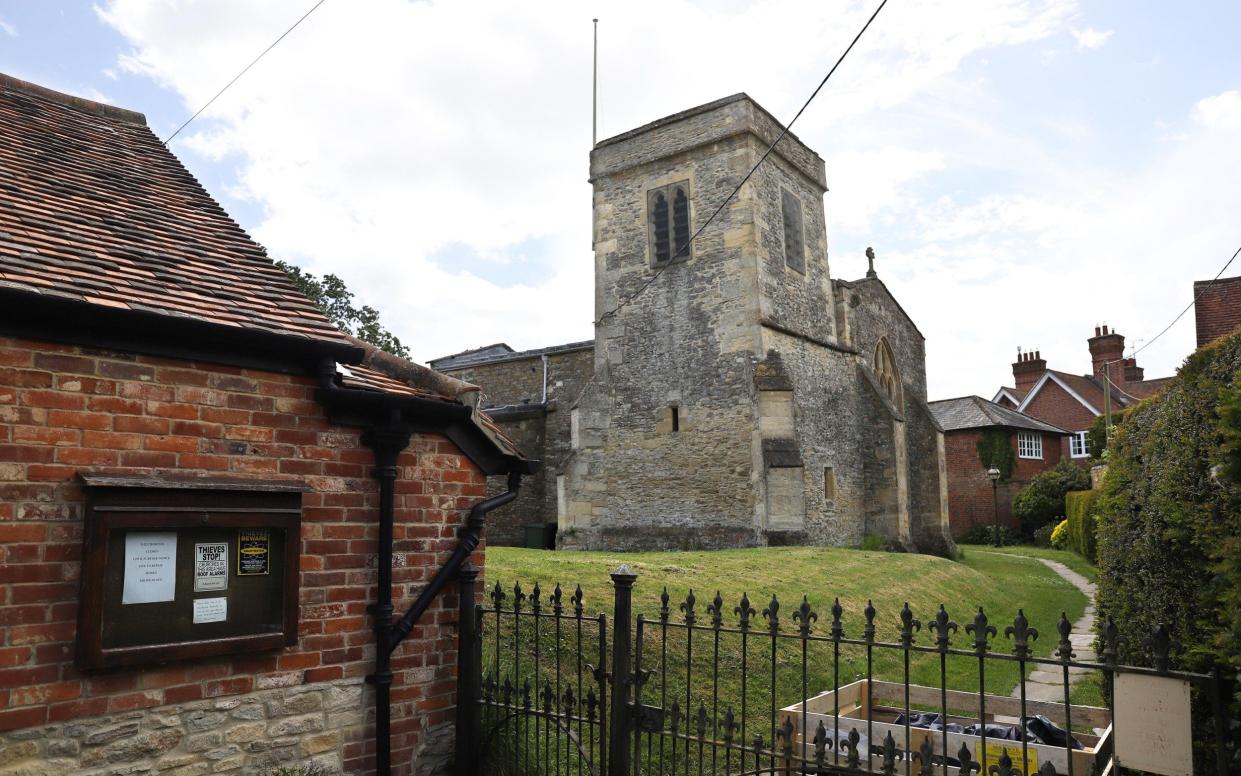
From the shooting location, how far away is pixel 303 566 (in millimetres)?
5152

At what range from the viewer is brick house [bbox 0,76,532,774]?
13.9 feet

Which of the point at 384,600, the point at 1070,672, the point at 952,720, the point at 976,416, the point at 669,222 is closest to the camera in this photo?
the point at 384,600

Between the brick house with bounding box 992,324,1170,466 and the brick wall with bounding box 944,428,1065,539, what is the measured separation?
6.12m

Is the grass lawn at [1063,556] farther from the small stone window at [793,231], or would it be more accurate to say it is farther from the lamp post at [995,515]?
the small stone window at [793,231]

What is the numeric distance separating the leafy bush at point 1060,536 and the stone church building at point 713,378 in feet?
26.1

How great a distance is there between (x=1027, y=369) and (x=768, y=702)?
45.3m

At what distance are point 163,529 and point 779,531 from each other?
1532 centimetres

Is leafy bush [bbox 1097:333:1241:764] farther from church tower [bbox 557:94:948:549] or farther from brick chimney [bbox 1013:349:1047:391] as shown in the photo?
brick chimney [bbox 1013:349:1047:391]

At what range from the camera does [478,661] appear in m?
5.74

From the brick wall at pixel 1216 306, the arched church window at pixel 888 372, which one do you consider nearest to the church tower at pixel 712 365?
the arched church window at pixel 888 372

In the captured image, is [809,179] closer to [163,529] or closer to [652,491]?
[652,491]

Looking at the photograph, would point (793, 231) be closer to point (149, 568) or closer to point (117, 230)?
point (117, 230)

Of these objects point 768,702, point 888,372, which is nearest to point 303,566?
point 768,702

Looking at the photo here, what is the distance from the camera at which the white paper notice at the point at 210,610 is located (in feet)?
15.4
